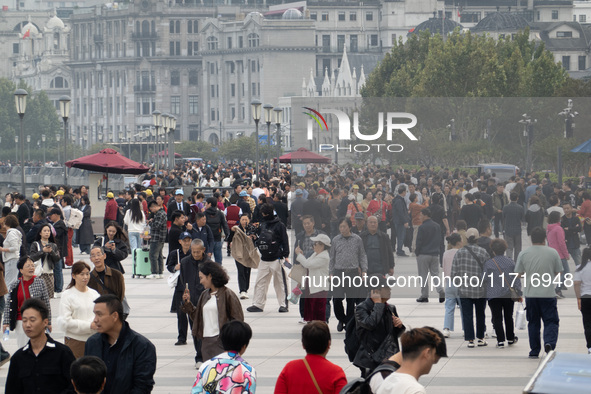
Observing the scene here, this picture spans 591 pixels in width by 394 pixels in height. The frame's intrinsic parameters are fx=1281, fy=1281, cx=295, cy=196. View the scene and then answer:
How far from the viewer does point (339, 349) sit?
15.0 m

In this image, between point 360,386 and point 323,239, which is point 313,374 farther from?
point 323,239

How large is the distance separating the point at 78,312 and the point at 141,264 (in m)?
12.8

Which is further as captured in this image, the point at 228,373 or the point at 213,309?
the point at 213,309

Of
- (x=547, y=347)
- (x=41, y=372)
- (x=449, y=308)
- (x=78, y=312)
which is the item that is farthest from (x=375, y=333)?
(x=449, y=308)

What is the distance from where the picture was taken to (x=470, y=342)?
49.3 ft

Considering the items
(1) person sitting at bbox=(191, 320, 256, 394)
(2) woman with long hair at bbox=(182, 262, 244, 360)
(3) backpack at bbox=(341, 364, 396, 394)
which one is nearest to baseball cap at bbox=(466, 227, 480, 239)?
(2) woman with long hair at bbox=(182, 262, 244, 360)

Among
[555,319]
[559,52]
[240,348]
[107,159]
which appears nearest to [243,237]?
[555,319]

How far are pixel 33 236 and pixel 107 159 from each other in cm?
1580

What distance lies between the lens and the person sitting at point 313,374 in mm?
8422

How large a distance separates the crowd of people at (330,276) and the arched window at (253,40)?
418 feet

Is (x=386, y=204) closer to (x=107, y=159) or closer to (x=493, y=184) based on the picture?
(x=493, y=184)

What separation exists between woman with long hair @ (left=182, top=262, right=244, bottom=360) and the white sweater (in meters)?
1.05

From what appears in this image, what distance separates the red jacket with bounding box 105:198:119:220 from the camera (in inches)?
1080

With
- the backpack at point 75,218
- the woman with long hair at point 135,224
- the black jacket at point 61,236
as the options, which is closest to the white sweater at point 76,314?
the black jacket at point 61,236
